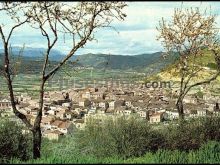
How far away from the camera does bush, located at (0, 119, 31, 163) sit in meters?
17.5

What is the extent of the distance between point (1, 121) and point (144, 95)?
91.9 metres

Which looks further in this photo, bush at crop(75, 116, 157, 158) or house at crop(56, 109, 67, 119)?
house at crop(56, 109, 67, 119)

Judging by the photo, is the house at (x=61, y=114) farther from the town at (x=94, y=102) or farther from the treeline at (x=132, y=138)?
the treeline at (x=132, y=138)

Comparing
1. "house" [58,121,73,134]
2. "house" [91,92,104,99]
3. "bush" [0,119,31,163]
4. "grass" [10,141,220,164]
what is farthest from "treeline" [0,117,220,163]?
"house" [91,92,104,99]

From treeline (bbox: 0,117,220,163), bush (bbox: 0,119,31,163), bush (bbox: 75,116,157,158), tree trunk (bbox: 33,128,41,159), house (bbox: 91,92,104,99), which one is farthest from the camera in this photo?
house (bbox: 91,92,104,99)

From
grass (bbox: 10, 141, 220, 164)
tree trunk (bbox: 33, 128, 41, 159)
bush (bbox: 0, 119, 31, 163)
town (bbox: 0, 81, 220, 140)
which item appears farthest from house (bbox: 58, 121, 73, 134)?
grass (bbox: 10, 141, 220, 164)

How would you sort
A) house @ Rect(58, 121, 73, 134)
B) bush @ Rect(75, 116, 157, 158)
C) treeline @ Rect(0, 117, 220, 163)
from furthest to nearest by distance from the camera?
house @ Rect(58, 121, 73, 134) < bush @ Rect(75, 116, 157, 158) < treeline @ Rect(0, 117, 220, 163)

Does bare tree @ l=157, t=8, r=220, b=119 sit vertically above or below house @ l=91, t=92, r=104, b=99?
above

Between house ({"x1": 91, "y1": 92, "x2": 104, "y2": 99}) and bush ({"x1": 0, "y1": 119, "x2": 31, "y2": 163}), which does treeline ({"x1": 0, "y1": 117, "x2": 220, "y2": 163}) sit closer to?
bush ({"x1": 0, "y1": 119, "x2": 31, "y2": 163})

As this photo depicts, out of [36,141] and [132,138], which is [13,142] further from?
[132,138]

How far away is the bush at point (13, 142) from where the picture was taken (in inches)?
689

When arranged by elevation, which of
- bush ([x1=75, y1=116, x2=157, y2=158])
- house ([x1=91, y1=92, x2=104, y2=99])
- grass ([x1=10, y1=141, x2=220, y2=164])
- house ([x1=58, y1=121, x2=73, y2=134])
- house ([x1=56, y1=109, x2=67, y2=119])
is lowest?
house ([x1=56, y1=109, x2=67, y2=119])

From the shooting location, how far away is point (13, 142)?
1789cm

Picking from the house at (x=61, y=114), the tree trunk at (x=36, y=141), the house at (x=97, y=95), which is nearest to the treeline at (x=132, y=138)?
the tree trunk at (x=36, y=141)
